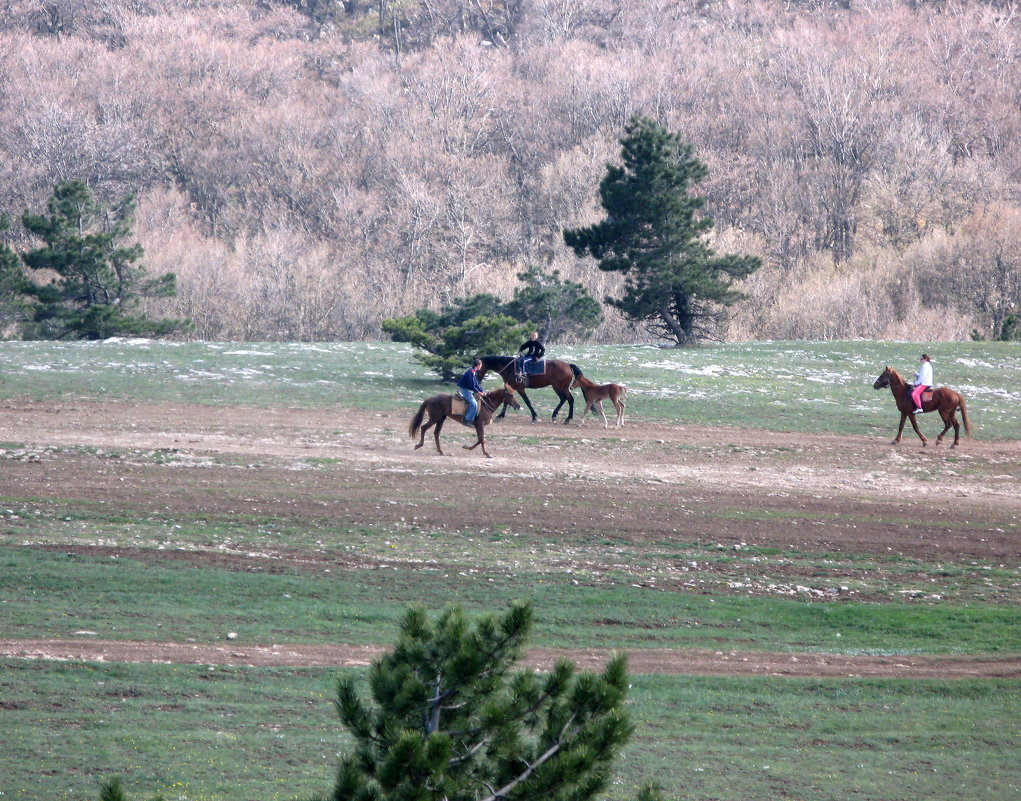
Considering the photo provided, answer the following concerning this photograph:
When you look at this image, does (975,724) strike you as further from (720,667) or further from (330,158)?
(330,158)

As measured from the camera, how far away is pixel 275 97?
9838cm

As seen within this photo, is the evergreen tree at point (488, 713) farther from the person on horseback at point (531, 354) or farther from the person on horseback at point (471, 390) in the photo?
the person on horseback at point (531, 354)

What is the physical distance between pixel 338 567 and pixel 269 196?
237ft

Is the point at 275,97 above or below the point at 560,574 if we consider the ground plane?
above

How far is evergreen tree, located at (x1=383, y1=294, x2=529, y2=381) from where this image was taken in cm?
3123

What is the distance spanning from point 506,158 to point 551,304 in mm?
48984

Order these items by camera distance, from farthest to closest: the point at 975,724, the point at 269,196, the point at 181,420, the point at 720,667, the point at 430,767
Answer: the point at 269,196
the point at 181,420
the point at 720,667
the point at 975,724
the point at 430,767

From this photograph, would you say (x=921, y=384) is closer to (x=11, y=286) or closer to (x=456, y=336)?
(x=456, y=336)

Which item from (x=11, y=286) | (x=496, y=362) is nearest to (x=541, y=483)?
(x=496, y=362)

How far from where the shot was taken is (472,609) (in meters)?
12.7

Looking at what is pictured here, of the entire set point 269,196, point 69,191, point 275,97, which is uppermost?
point 275,97

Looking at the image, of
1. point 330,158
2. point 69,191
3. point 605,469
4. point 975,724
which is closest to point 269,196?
point 330,158

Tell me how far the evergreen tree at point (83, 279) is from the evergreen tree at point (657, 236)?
58.4 ft

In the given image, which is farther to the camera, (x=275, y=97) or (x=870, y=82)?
(x=275, y=97)
